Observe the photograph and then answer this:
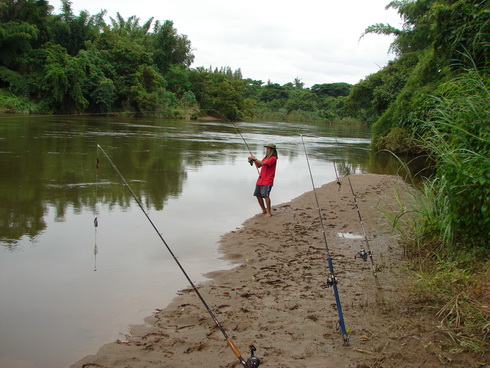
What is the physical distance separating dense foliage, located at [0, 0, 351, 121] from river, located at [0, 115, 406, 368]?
1460cm

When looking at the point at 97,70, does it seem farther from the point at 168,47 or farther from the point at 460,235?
the point at 460,235

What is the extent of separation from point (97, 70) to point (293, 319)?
43.2m

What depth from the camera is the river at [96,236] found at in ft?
12.9

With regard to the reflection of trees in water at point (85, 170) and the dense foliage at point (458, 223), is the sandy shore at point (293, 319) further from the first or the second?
the reflection of trees in water at point (85, 170)

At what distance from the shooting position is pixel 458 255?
458 centimetres

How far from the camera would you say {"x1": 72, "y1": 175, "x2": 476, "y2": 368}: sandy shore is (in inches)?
126

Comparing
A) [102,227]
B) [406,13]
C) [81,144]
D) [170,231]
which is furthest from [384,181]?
[406,13]

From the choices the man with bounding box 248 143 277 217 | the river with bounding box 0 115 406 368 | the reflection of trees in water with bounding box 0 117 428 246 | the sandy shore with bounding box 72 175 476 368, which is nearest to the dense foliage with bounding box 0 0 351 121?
the reflection of trees in water with bounding box 0 117 428 246

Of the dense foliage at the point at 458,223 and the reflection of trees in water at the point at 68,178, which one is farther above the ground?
the dense foliage at the point at 458,223

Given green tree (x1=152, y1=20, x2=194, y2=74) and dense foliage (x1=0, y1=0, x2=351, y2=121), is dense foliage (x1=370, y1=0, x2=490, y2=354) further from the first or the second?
green tree (x1=152, y1=20, x2=194, y2=74)

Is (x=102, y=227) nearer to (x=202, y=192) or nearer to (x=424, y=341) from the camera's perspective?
(x=202, y=192)

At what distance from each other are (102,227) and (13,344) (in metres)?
3.44

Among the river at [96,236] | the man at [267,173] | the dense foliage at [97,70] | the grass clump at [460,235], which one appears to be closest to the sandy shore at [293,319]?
the grass clump at [460,235]

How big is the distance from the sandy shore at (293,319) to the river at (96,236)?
34 centimetres
